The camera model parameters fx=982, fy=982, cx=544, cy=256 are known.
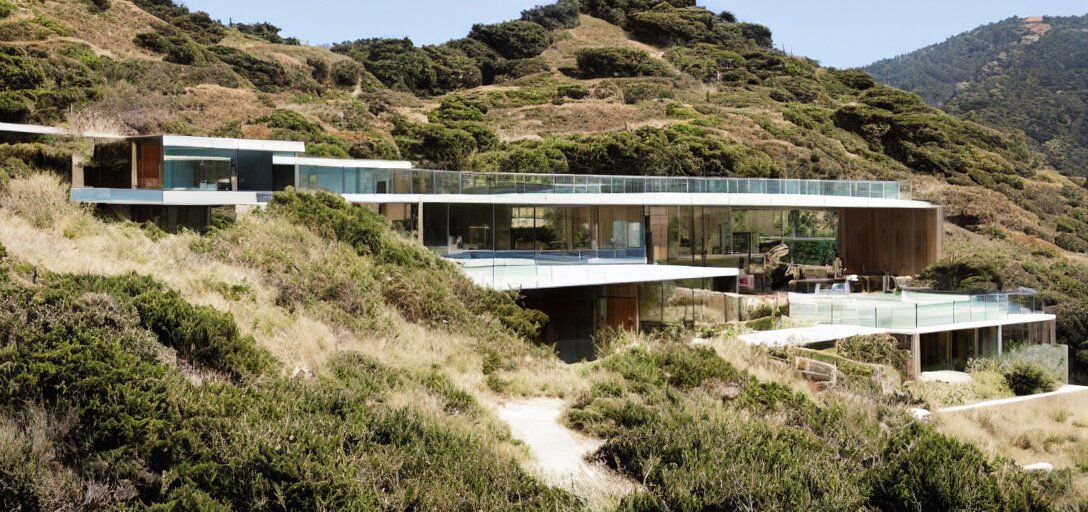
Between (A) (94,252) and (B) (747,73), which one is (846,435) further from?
(B) (747,73)

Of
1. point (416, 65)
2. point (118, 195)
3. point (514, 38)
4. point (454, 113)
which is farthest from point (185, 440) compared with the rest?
point (514, 38)

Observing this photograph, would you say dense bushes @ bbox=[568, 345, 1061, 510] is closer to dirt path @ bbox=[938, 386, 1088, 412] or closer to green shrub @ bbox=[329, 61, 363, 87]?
dirt path @ bbox=[938, 386, 1088, 412]

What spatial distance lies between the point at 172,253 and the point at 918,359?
14.6 metres

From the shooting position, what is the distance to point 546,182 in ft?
81.2

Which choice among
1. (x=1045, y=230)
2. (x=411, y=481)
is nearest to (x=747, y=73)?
(x=1045, y=230)

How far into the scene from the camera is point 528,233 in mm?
24938

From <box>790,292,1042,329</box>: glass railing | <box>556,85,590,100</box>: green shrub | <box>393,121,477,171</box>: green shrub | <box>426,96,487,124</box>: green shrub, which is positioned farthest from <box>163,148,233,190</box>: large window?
<box>556,85,590,100</box>: green shrub

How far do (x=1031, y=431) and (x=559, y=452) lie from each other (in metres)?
10.3

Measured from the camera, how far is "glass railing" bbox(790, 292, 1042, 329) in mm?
20688

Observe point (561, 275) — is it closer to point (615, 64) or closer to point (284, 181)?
point (284, 181)

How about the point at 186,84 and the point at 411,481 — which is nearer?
the point at 411,481

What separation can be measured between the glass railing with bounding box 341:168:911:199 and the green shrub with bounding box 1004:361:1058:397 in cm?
977

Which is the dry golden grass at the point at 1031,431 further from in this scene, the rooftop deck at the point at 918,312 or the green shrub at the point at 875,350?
the rooftop deck at the point at 918,312

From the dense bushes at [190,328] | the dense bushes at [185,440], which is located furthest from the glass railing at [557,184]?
Answer: the dense bushes at [185,440]
